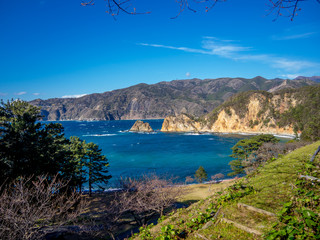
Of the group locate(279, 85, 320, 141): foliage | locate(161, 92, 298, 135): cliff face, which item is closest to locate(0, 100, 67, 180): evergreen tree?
locate(279, 85, 320, 141): foliage

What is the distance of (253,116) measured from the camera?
106 metres

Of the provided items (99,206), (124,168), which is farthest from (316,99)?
(99,206)

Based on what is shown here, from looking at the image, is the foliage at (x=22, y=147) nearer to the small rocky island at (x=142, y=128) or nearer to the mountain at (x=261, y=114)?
the mountain at (x=261, y=114)

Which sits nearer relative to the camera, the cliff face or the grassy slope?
the grassy slope

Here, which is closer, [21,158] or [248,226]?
[248,226]

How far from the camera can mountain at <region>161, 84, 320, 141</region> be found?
295 feet

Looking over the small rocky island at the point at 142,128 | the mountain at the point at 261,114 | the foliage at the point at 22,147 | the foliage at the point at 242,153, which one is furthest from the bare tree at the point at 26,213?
the small rocky island at the point at 142,128

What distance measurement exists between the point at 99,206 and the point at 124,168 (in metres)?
22.4

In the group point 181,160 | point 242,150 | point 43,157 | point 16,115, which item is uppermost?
point 16,115

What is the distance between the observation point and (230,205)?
4.52m

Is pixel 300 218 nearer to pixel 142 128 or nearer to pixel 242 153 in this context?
pixel 242 153

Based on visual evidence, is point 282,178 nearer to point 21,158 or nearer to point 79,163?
point 21,158

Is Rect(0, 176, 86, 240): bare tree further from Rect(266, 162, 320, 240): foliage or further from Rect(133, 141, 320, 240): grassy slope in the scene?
Rect(266, 162, 320, 240): foliage

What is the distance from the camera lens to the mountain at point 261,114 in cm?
9001
